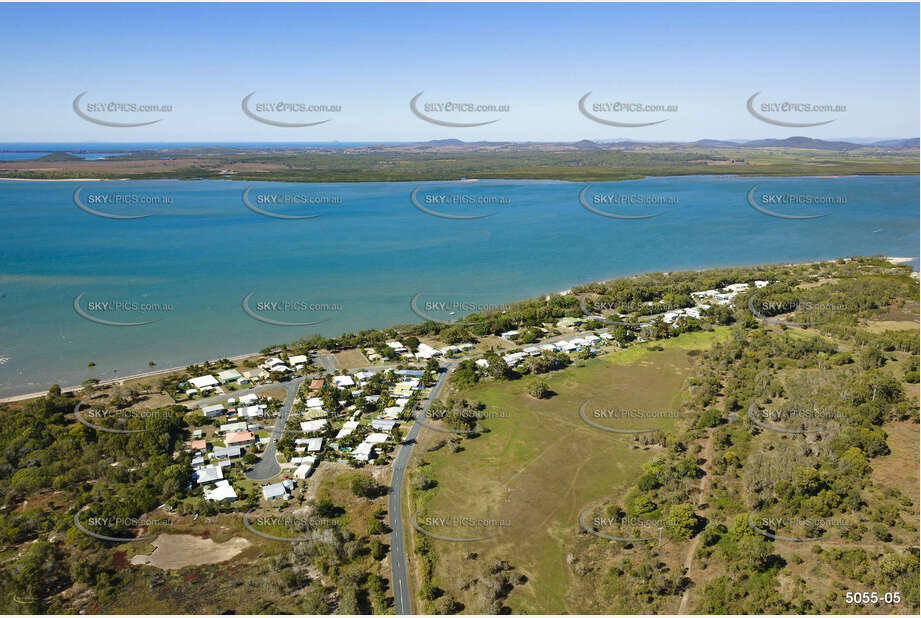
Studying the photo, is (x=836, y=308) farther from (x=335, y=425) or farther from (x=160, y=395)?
(x=160, y=395)

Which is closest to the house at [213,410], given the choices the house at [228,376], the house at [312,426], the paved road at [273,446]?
the paved road at [273,446]

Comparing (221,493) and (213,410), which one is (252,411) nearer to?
(213,410)

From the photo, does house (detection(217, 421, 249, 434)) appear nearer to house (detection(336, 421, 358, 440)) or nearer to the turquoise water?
house (detection(336, 421, 358, 440))

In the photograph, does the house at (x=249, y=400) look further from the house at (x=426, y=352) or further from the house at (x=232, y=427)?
the house at (x=426, y=352)

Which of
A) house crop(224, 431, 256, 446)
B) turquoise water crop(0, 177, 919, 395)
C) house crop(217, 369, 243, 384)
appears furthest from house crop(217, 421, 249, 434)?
turquoise water crop(0, 177, 919, 395)

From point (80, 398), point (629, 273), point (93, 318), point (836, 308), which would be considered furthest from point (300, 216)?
point (836, 308)
